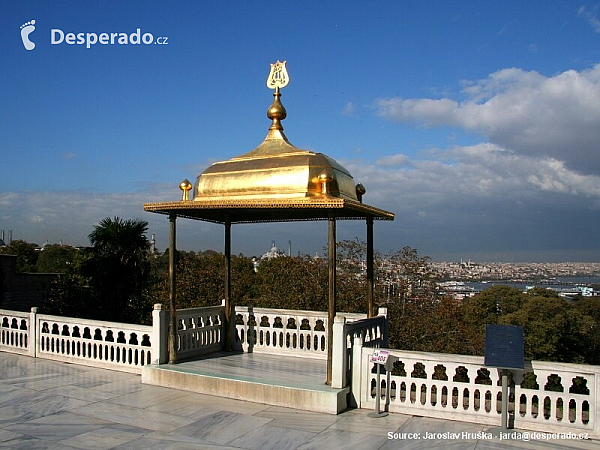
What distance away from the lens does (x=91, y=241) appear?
67.3 feet

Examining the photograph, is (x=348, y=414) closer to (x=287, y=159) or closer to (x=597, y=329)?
(x=287, y=159)

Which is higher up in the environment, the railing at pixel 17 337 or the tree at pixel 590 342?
the railing at pixel 17 337

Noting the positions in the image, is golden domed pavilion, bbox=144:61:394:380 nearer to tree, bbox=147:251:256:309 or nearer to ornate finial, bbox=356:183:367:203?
ornate finial, bbox=356:183:367:203

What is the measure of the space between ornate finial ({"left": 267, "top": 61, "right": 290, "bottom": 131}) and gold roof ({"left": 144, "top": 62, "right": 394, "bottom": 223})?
2 cm

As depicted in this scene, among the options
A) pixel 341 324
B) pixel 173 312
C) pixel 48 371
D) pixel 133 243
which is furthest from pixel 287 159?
pixel 133 243

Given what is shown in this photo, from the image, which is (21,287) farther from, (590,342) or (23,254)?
(23,254)

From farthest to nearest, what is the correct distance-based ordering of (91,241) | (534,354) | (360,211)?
(534,354)
(91,241)
(360,211)

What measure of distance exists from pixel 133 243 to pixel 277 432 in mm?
15844

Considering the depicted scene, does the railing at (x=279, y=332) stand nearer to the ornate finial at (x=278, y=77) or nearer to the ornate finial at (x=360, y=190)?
the ornate finial at (x=360, y=190)

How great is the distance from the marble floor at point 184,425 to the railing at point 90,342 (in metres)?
0.92

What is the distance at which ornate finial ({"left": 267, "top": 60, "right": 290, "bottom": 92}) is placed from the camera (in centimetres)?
928

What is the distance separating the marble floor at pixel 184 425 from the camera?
18.8ft

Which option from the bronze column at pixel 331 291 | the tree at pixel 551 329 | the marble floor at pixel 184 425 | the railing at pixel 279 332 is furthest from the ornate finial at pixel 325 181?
the tree at pixel 551 329

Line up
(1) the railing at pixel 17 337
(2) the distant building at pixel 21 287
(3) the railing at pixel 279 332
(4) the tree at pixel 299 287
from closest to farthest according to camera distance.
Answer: (3) the railing at pixel 279 332
(1) the railing at pixel 17 337
(4) the tree at pixel 299 287
(2) the distant building at pixel 21 287
